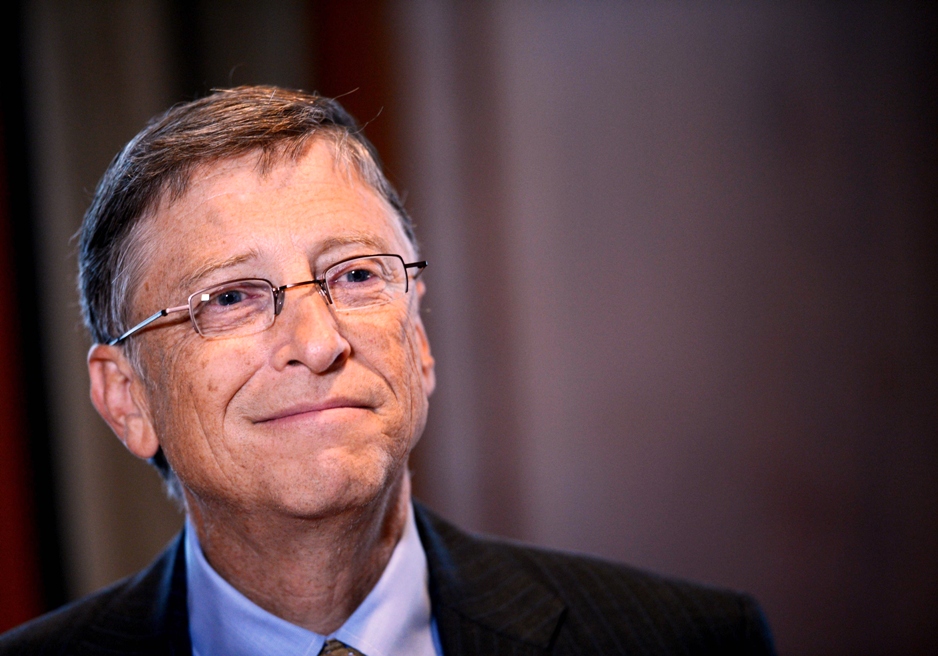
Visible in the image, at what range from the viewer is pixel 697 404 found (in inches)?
124

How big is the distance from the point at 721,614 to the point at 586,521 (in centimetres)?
166

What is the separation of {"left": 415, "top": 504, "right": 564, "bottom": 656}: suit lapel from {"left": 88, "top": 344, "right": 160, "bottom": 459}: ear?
56 centimetres

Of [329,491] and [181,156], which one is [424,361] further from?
[181,156]

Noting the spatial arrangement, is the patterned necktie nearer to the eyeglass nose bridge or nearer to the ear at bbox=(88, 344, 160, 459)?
the ear at bbox=(88, 344, 160, 459)

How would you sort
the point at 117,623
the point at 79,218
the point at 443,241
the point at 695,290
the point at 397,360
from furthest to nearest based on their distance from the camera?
the point at 443,241 → the point at 695,290 → the point at 79,218 → the point at 117,623 → the point at 397,360

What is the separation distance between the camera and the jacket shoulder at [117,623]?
1.56 meters

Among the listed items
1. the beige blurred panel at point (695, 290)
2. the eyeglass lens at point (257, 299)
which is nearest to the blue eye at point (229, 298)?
the eyeglass lens at point (257, 299)

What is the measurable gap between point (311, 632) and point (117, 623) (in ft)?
1.27

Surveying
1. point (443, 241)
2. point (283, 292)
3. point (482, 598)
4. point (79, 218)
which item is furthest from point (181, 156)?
point (443, 241)

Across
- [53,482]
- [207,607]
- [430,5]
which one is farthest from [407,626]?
[430,5]

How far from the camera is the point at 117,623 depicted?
1.60m

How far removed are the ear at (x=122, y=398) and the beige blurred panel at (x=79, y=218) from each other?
995mm

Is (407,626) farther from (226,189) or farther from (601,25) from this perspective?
(601,25)

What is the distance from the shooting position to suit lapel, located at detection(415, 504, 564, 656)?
156 cm
